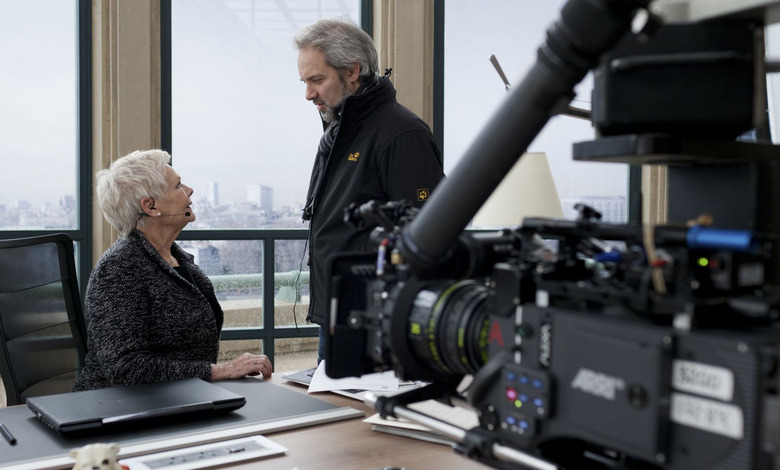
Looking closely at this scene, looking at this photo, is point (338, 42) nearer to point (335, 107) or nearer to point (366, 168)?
point (335, 107)

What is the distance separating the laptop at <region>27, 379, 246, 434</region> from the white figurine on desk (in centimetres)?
25

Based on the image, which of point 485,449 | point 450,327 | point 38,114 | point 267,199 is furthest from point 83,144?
point 485,449

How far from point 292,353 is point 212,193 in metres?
0.91

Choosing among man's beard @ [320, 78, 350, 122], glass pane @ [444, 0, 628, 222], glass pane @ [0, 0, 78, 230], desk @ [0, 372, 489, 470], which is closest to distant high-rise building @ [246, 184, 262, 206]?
glass pane @ [0, 0, 78, 230]

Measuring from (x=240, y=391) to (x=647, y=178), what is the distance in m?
3.62

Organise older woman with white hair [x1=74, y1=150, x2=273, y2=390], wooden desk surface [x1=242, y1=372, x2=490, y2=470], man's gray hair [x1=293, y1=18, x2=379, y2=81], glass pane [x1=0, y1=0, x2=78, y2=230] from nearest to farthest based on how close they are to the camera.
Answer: wooden desk surface [x1=242, y1=372, x2=490, y2=470] → older woman with white hair [x1=74, y1=150, x2=273, y2=390] → man's gray hair [x1=293, y1=18, x2=379, y2=81] → glass pane [x1=0, y1=0, x2=78, y2=230]

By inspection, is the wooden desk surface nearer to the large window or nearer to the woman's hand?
the woman's hand

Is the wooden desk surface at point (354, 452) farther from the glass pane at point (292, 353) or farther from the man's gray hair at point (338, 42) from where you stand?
the glass pane at point (292, 353)

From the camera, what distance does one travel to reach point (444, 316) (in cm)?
104

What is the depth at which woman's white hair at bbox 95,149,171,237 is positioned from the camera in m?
2.24

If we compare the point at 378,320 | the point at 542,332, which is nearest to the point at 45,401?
→ the point at 378,320

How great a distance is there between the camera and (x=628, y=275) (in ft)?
2.65

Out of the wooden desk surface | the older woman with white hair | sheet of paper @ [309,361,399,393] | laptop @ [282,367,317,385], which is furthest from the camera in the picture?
the older woman with white hair

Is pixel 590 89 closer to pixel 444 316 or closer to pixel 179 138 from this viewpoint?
pixel 444 316
